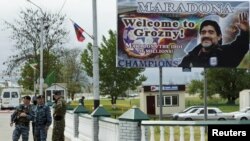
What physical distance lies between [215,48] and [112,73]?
35586 millimetres

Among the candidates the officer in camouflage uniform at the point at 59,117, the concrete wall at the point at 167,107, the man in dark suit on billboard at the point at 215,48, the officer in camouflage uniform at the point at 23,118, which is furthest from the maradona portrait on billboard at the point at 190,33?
the concrete wall at the point at 167,107

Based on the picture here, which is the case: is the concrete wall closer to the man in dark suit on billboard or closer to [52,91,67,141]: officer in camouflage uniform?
the man in dark suit on billboard

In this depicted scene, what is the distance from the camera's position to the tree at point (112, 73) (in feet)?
212

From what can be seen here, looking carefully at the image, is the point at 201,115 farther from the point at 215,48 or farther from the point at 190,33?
the point at 190,33

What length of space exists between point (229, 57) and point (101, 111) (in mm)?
16025

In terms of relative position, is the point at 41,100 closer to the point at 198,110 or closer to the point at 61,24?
the point at 198,110

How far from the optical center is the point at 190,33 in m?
29.5

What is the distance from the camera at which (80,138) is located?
18.6m

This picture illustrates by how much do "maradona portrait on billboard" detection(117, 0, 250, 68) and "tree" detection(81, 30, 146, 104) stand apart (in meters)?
34.7

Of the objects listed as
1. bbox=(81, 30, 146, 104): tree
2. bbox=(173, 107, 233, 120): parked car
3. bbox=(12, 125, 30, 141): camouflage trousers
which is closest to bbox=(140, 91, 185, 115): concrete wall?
bbox=(81, 30, 146, 104): tree

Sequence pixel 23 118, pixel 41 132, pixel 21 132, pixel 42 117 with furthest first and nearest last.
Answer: pixel 41 132
pixel 42 117
pixel 21 132
pixel 23 118

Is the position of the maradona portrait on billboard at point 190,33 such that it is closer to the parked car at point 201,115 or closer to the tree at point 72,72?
the parked car at point 201,115

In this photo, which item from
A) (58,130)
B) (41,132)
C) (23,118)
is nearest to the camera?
(23,118)

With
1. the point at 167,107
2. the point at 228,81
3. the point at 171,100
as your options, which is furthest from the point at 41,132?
the point at 228,81
